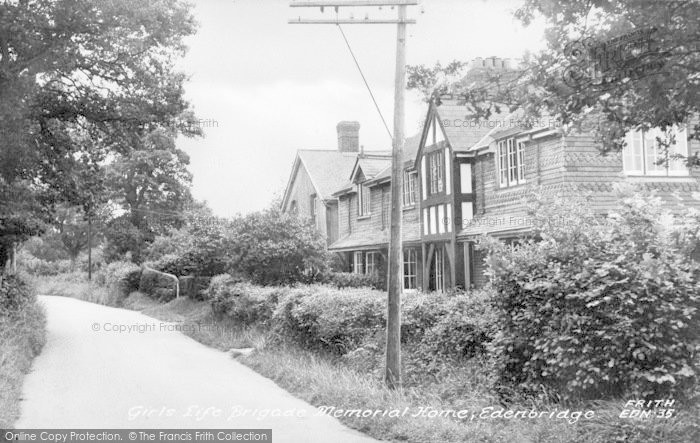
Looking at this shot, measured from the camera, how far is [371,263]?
3434cm

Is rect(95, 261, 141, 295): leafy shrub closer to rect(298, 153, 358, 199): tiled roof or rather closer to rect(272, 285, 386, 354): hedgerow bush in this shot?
rect(298, 153, 358, 199): tiled roof

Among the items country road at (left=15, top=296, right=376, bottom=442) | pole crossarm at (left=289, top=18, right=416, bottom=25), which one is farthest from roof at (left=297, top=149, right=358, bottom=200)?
pole crossarm at (left=289, top=18, right=416, bottom=25)

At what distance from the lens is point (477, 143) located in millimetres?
25719

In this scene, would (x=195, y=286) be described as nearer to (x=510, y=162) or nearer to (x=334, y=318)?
(x=510, y=162)

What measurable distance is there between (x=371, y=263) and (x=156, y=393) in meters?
21.8

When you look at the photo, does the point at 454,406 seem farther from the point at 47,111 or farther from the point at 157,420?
the point at 47,111

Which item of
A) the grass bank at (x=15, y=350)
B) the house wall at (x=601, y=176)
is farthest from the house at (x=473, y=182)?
the grass bank at (x=15, y=350)

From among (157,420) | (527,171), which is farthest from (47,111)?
(527,171)

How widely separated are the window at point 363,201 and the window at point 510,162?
461 inches

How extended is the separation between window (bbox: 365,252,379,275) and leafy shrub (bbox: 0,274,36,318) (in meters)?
14.8

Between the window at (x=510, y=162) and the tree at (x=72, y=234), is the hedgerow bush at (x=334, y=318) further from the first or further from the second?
the tree at (x=72, y=234)

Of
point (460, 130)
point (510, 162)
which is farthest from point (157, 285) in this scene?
point (510, 162)

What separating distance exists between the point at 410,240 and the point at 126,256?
35120 mm

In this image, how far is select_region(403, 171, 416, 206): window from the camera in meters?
30.0
